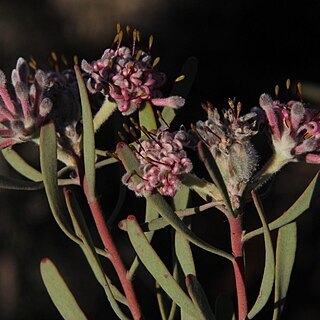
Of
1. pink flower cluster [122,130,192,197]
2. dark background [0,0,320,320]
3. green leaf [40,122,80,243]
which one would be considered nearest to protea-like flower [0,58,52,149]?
green leaf [40,122,80,243]

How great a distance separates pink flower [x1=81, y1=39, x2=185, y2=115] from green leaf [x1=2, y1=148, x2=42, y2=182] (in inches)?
7.2

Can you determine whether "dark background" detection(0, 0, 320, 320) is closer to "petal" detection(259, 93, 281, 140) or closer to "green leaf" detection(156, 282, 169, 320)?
"green leaf" detection(156, 282, 169, 320)

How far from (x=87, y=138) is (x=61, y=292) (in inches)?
9.9

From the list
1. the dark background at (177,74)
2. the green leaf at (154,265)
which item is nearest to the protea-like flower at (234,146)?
the green leaf at (154,265)

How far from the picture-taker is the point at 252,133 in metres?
0.93

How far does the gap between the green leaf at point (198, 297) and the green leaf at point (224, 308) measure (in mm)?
90

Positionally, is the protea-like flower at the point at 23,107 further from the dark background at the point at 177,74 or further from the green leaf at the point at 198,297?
the dark background at the point at 177,74

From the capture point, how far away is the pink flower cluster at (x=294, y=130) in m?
0.93

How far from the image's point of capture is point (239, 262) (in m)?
0.95

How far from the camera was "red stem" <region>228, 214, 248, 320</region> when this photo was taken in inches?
37.1

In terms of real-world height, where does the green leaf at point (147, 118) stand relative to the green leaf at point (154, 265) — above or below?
above

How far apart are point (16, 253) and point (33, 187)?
6.90 ft

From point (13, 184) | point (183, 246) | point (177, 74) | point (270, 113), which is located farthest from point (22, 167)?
point (177, 74)

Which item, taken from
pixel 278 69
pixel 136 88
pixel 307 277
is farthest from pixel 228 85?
pixel 136 88
